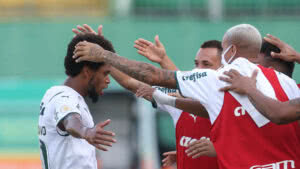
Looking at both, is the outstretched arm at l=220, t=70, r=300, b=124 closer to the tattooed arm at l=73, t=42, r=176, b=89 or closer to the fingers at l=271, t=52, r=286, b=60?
the tattooed arm at l=73, t=42, r=176, b=89

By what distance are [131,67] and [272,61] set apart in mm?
1441

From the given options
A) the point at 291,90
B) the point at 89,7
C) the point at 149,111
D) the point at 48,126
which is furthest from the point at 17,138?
the point at 291,90

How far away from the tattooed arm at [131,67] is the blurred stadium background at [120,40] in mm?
12697

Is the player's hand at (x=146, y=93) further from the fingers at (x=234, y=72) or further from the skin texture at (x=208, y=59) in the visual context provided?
the fingers at (x=234, y=72)

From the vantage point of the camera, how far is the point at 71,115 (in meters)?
5.31

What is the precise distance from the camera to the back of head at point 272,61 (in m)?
5.93

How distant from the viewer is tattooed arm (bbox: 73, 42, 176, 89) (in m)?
5.39

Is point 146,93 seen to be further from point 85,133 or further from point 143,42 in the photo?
point 85,133

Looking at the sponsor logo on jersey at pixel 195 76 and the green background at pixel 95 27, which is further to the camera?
the green background at pixel 95 27

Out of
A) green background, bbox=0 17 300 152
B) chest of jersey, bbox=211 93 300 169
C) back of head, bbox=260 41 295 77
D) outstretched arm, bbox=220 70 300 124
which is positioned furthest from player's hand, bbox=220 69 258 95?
green background, bbox=0 17 300 152

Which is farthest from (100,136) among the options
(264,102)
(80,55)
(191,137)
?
(191,137)

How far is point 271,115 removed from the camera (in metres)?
4.84

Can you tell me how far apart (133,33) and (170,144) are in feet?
12.2

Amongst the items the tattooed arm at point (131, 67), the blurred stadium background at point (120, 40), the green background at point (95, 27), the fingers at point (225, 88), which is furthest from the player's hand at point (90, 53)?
the green background at point (95, 27)
